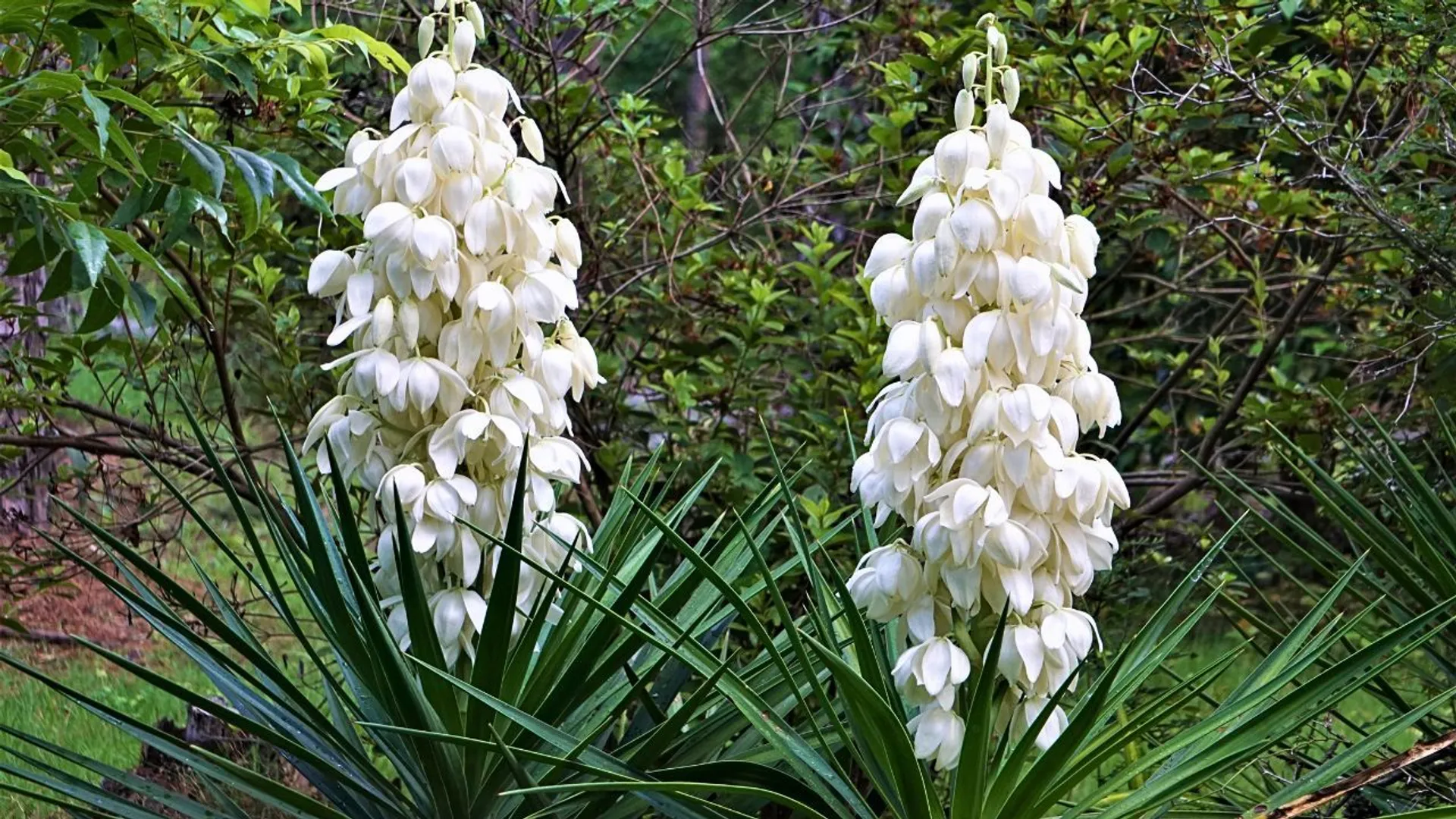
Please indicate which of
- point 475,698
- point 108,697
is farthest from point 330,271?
point 108,697

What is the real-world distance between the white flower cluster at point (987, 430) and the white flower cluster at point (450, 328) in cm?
51

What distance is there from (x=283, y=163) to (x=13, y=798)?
1742mm

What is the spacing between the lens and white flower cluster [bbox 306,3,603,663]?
201cm

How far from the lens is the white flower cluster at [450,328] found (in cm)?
201

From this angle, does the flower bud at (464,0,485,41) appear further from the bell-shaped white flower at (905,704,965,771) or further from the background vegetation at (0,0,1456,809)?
the bell-shaped white flower at (905,704,965,771)

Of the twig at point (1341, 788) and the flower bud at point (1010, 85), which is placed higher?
the flower bud at point (1010, 85)

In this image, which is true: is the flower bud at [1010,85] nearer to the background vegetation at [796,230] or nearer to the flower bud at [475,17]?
the flower bud at [475,17]

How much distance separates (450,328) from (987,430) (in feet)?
2.58

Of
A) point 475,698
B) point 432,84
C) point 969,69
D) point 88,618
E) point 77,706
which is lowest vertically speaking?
point 88,618

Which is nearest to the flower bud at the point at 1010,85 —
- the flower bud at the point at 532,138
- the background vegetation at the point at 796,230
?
the flower bud at the point at 532,138

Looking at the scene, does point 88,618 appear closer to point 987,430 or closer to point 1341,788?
point 987,430

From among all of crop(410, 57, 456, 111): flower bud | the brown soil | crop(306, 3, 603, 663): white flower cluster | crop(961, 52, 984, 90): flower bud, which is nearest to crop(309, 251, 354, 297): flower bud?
crop(306, 3, 603, 663): white flower cluster

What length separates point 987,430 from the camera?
71.1 inches

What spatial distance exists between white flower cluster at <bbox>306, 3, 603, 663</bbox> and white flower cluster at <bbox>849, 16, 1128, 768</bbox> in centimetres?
51
